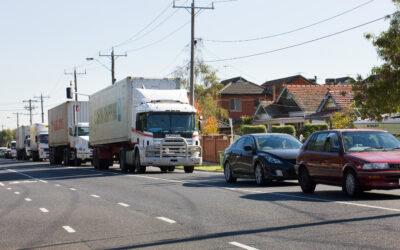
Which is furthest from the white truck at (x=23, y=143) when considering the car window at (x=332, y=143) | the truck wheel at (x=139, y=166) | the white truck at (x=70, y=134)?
the car window at (x=332, y=143)

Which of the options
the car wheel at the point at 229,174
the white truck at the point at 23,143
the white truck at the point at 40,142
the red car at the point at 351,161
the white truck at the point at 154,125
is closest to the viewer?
the red car at the point at 351,161

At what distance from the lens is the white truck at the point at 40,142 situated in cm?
5991

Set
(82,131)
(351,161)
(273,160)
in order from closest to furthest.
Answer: (351,161) → (273,160) → (82,131)

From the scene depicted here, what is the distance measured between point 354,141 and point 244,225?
522 cm

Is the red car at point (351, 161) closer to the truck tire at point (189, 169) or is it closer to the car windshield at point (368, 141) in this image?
the car windshield at point (368, 141)

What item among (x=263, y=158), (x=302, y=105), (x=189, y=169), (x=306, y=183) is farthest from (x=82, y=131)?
(x=306, y=183)

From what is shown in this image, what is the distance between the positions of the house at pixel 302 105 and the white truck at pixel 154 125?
24.1m

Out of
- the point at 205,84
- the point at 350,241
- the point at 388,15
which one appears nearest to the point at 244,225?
the point at 350,241

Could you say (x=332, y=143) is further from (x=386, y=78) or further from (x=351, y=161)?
(x=386, y=78)

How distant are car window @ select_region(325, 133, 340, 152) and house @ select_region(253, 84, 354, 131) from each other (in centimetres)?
3652

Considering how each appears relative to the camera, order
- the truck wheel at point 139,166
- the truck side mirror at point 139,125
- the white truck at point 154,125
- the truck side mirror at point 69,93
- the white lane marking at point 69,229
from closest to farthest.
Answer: the white lane marking at point 69,229 < the white truck at point 154,125 < the truck side mirror at point 139,125 < the truck wheel at point 139,166 < the truck side mirror at point 69,93

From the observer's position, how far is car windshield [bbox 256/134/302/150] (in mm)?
19656

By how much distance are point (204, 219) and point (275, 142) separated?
8.50 m

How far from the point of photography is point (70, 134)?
1732 inches
